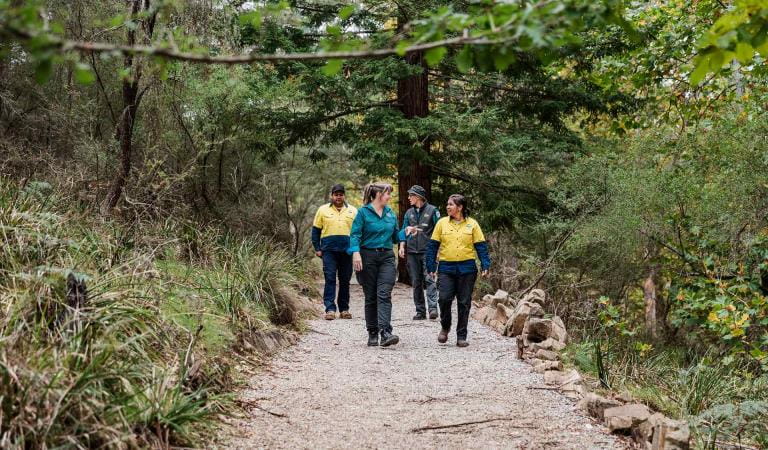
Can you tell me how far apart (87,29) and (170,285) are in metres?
6.46

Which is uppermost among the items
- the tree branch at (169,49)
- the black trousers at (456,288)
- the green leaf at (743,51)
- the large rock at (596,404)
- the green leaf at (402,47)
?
the green leaf at (743,51)

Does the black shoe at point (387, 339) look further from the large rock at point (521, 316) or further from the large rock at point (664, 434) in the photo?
the large rock at point (664, 434)

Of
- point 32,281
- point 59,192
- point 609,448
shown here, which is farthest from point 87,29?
point 609,448

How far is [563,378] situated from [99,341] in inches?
167

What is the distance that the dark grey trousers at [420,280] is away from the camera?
406 inches

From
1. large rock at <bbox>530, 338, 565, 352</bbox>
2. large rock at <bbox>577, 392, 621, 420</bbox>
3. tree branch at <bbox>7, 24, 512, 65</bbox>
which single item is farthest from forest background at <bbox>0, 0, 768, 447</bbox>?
large rock at <bbox>577, 392, 621, 420</bbox>

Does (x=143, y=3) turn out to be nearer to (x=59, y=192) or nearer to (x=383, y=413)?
(x=59, y=192)

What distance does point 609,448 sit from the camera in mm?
4734

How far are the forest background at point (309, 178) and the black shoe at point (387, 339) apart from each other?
4.77 feet

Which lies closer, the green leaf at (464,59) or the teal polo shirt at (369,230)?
the green leaf at (464,59)

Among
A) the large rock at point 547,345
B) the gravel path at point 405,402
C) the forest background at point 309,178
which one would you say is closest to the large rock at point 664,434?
the gravel path at point 405,402

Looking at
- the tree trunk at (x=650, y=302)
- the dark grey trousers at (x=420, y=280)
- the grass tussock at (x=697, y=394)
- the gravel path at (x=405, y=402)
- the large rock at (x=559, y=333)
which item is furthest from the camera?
the tree trunk at (x=650, y=302)

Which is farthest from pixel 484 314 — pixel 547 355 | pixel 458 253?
pixel 547 355

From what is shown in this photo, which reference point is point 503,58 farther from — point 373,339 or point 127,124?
point 127,124
